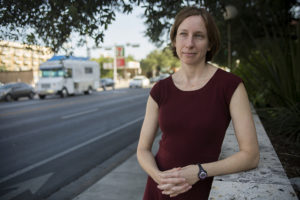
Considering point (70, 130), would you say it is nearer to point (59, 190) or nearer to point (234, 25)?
point (59, 190)

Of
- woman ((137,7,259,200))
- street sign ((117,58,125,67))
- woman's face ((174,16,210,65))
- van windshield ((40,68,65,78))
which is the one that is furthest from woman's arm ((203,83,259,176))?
street sign ((117,58,125,67))

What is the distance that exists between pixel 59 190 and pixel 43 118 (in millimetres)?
7643

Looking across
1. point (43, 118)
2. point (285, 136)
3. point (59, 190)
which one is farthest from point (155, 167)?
point (43, 118)

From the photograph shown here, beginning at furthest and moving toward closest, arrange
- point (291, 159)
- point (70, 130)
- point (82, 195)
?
point (70, 130) → point (82, 195) → point (291, 159)

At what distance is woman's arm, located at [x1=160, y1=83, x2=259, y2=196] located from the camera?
4.98 feet

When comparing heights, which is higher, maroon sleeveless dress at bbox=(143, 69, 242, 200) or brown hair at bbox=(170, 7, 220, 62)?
brown hair at bbox=(170, 7, 220, 62)

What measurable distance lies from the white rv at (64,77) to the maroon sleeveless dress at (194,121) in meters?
19.6

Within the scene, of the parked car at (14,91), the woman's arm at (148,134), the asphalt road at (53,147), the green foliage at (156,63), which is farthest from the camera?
the green foliage at (156,63)

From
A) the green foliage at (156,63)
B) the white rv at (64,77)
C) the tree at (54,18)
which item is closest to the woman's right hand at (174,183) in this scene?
the tree at (54,18)

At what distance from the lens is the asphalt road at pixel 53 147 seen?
4.88 m

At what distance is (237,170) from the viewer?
1568mm

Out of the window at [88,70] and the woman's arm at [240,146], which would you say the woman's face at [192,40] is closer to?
the woman's arm at [240,146]

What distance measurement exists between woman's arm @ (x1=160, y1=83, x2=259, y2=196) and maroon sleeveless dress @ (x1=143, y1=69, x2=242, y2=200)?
0.06 m

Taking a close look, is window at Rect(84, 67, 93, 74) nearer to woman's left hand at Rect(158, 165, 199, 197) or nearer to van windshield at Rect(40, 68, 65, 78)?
van windshield at Rect(40, 68, 65, 78)
